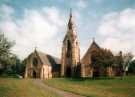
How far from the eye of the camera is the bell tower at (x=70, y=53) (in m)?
74.6

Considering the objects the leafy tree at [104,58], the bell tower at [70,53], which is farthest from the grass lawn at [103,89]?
the bell tower at [70,53]

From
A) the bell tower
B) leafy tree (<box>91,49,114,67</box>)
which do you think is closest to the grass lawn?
leafy tree (<box>91,49,114,67</box>)

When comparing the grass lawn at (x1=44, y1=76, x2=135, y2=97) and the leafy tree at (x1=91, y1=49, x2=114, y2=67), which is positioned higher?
the leafy tree at (x1=91, y1=49, x2=114, y2=67)

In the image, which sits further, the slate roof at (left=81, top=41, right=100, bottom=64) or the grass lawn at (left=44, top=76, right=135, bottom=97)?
the slate roof at (left=81, top=41, right=100, bottom=64)

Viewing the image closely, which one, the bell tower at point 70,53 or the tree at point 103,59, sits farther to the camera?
the bell tower at point 70,53

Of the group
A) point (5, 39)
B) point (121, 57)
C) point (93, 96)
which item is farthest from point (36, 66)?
point (93, 96)

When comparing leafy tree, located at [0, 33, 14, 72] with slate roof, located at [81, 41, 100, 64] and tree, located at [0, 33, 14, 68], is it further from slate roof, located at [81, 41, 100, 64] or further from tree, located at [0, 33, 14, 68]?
slate roof, located at [81, 41, 100, 64]

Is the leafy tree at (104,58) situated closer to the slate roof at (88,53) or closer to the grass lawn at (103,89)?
the slate roof at (88,53)

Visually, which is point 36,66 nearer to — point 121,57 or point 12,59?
point 12,59

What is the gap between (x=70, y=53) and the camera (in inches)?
3007

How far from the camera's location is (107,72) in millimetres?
66500

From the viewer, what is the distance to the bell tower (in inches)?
2936

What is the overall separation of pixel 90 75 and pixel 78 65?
843 centimetres

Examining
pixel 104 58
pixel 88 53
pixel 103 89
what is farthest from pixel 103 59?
pixel 103 89
